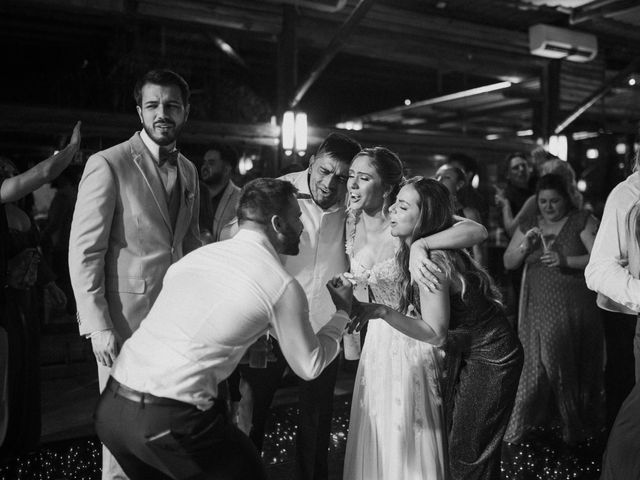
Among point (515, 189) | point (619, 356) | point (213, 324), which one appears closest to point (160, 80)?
point (213, 324)

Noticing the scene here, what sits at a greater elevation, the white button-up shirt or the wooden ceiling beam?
the wooden ceiling beam

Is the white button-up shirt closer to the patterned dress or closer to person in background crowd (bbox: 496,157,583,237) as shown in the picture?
the patterned dress

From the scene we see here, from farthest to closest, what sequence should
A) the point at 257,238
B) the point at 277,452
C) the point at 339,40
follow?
the point at 339,40, the point at 277,452, the point at 257,238

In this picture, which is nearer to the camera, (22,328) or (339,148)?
(339,148)

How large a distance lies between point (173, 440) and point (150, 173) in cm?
108

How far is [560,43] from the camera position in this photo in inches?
295

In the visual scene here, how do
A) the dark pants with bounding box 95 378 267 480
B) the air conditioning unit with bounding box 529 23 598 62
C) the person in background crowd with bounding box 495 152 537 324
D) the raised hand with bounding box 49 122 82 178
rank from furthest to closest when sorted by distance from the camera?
the air conditioning unit with bounding box 529 23 598 62 → the person in background crowd with bounding box 495 152 537 324 → the raised hand with bounding box 49 122 82 178 → the dark pants with bounding box 95 378 267 480

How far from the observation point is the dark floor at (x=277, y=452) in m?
3.55

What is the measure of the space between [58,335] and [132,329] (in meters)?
3.97

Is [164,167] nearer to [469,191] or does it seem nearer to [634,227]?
[634,227]

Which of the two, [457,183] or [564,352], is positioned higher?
[457,183]

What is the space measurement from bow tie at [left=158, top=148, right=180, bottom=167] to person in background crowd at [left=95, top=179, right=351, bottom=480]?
0.74 meters

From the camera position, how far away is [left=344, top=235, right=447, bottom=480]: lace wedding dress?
261 centimetres

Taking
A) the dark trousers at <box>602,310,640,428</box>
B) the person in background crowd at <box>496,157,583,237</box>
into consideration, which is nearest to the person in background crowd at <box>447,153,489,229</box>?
the person in background crowd at <box>496,157,583,237</box>
